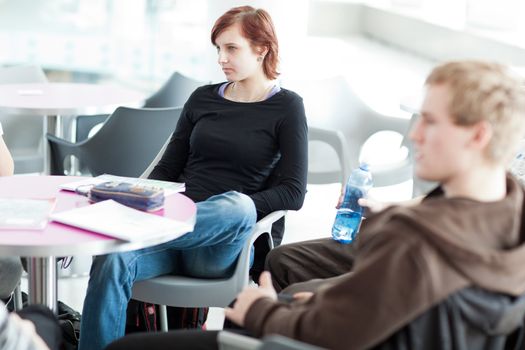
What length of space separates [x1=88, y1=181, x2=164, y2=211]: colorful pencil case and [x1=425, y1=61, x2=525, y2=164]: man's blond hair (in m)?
1.03

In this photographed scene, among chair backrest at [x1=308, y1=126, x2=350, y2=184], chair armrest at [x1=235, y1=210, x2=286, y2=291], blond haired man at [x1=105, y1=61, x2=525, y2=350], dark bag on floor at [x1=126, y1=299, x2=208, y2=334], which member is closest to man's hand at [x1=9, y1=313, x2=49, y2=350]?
blond haired man at [x1=105, y1=61, x2=525, y2=350]

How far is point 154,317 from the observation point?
2.89 m

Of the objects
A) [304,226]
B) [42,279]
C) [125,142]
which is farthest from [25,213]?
[304,226]

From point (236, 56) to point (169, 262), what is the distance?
0.87 meters

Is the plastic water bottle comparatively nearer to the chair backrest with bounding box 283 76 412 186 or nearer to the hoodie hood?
the hoodie hood

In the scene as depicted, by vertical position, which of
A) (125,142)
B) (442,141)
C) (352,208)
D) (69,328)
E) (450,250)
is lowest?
(69,328)

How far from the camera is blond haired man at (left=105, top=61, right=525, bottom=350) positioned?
1522 mm

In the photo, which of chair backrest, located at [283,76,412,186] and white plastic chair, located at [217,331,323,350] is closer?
white plastic chair, located at [217,331,323,350]

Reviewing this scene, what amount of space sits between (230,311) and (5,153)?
4.69 ft

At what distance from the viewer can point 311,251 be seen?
8.84ft

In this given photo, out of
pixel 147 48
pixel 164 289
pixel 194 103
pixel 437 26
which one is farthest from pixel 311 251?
pixel 437 26

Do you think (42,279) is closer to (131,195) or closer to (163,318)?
(131,195)

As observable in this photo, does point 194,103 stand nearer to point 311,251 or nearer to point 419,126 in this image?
point 311,251

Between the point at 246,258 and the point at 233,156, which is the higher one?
the point at 233,156
